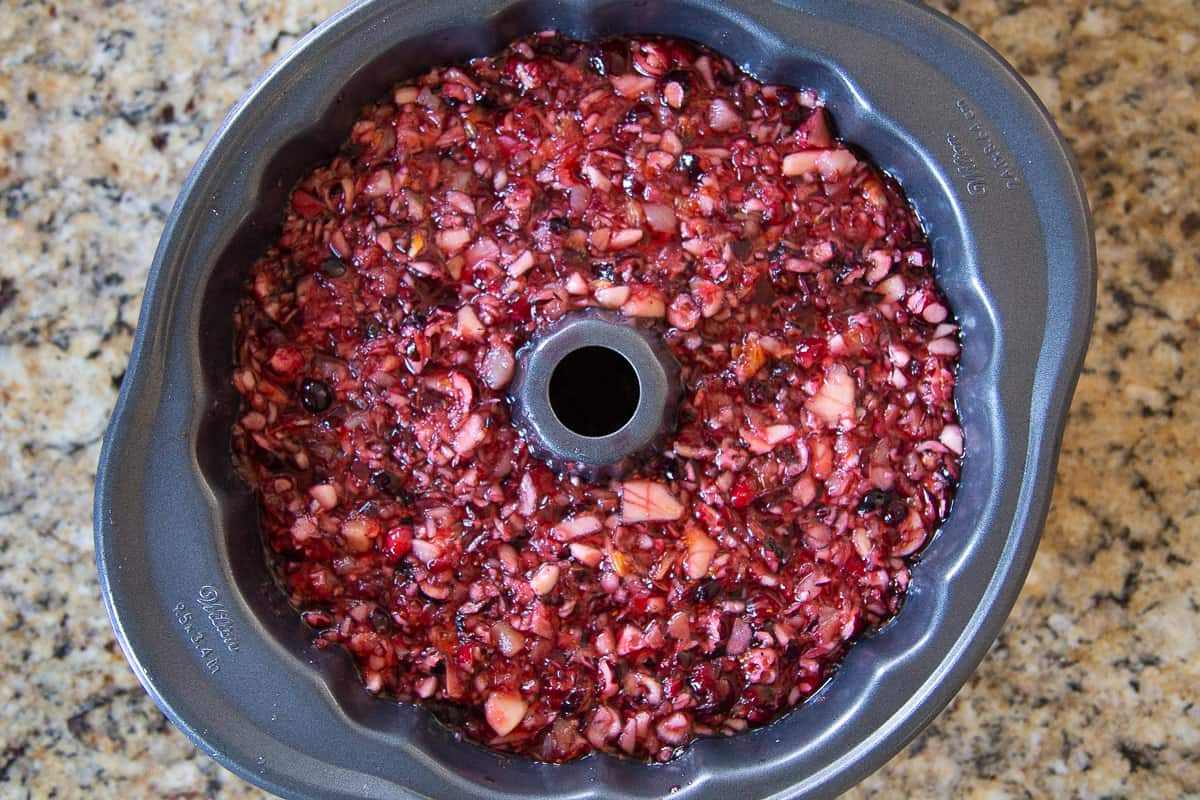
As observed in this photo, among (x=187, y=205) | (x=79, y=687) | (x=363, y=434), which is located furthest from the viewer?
(x=79, y=687)

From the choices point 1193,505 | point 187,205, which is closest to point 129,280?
point 187,205

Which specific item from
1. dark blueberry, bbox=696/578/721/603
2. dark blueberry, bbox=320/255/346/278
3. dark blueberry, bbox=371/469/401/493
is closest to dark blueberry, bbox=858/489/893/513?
dark blueberry, bbox=696/578/721/603

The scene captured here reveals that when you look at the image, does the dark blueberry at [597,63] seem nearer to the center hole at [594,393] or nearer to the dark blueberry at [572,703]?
the center hole at [594,393]

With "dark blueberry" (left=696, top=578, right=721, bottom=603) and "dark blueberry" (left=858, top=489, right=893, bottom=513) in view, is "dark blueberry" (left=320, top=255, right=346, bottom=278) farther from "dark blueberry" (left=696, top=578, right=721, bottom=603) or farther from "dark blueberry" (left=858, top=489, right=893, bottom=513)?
"dark blueberry" (left=858, top=489, right=893, bottom=513)

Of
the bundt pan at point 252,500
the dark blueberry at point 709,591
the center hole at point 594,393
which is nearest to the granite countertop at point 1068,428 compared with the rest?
the bundt pan at point 252,500

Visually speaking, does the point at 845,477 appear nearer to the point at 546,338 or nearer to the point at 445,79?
the point at 546,338

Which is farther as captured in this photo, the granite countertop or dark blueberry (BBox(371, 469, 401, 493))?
the granite countertop
